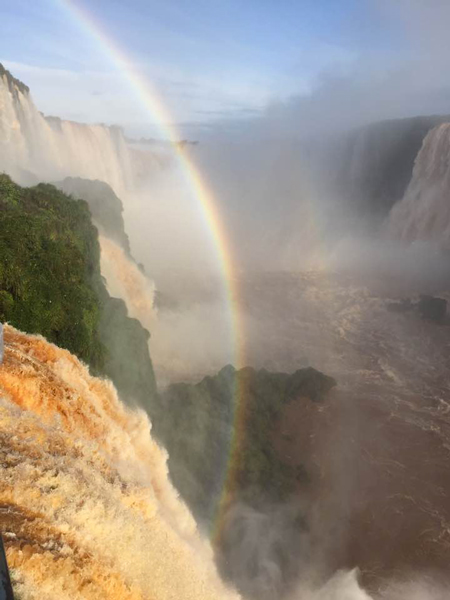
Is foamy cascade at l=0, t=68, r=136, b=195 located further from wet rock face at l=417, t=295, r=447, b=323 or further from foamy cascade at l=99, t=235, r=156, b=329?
wet rock face at l=417, t=295, r=447, b=323

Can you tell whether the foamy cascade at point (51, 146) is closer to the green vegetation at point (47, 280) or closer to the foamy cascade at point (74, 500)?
the green vegetation at point (47, 280)

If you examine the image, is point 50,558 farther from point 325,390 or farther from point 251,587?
point 325,390

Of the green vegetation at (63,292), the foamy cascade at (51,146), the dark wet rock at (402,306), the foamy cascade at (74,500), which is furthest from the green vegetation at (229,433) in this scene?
the foamy cascade at (51,146)

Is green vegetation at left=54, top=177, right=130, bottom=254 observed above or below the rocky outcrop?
below

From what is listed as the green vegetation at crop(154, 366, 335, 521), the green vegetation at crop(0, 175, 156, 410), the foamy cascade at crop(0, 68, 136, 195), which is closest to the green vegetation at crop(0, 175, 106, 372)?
the green vegetation at crop(0, 175, 156, 410)

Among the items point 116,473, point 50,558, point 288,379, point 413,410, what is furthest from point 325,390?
point 50,558

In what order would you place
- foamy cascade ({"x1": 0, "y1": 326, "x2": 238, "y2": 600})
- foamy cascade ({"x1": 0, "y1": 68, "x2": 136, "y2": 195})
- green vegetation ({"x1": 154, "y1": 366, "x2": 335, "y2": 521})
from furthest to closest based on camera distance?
foamy cascade ({"x1": 0, "y1": 68, "x2": 136, "y2": 195}), green vegetation ({"x1": 154, "y1": 366, "x2": 335, "y2": 521}), foamy cascade ({"x1": 0, "y1": 326, "x2": 238, "y2": 600})

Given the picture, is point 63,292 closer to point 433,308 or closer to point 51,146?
point 433,308
